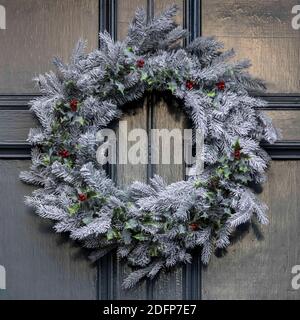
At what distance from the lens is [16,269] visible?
2.61 meters

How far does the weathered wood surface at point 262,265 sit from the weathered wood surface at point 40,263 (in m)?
0.39

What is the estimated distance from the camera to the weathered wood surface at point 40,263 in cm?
261

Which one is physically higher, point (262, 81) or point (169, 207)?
point (262, 81)

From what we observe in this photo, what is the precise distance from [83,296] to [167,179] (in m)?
0.44

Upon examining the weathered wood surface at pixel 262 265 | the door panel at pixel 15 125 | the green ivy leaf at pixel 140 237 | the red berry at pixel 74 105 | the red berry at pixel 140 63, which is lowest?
the weathered wood surface at pixel 262 265

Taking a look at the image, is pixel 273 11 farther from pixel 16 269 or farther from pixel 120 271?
pixel 16 269

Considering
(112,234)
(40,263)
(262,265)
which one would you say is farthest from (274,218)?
(40,263)

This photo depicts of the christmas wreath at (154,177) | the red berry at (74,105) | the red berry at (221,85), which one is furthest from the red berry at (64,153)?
the red berry at (221,85)

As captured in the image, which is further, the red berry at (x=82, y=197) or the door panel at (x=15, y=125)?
the door panel at (x=15, y=125)

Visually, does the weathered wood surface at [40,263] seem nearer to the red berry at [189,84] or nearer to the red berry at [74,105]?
the red berry at [74,105]

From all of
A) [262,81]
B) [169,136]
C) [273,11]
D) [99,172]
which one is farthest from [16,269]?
[273,11]

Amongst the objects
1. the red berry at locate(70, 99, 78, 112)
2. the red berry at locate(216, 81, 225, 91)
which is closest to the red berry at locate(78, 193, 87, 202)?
the red berry at locate(70, 99, 78, 112)

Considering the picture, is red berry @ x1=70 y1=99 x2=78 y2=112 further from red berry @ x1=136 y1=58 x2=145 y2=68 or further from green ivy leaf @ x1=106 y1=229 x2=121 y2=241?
green ivy leaf @ x1=106 y1=229 x2=121 y2=241
